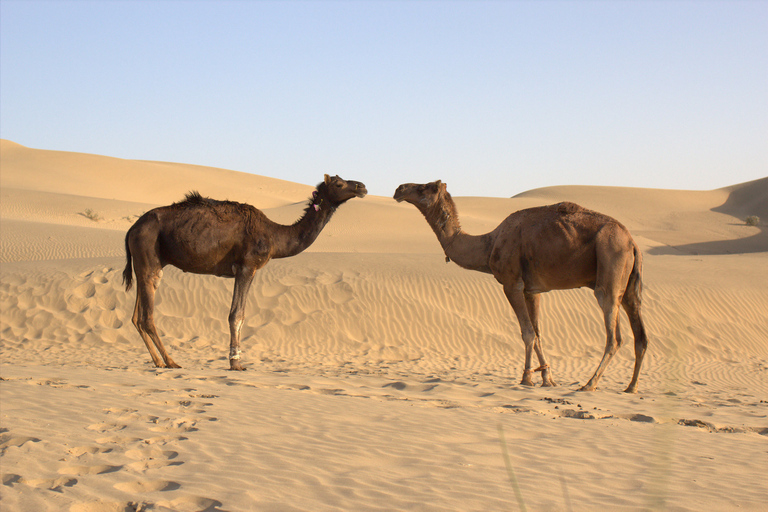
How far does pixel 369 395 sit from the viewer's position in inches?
292

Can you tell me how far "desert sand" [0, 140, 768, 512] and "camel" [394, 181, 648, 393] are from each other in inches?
27.1

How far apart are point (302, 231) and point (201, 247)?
1.54 m

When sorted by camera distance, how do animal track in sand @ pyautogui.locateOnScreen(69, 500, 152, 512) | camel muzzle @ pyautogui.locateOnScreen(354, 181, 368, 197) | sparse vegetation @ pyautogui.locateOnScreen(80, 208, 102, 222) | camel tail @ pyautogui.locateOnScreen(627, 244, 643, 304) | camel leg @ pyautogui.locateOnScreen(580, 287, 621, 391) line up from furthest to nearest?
sparse vegetation @ pyautogui.locateOnScreen(80, 208, 102, 222) < camel muzzle @ pyautogui.locateOnScreen(354, 181, 368, 197) < camel tail @ pyautogui.locateOnScreen(627, 244, 643, 304) < camel leg @ pyautogui.locateOnScreen(580, 287, 621, 391) < animal track in sand @ pyautogui.locateOnScreen(69, 500, 152, 512)

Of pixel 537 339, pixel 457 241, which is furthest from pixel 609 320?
pixel 457 241

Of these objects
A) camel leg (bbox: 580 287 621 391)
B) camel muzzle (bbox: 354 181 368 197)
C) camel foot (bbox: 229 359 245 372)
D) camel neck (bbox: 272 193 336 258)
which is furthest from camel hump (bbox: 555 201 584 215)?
camel foot (bbox: 229 359 245 372)

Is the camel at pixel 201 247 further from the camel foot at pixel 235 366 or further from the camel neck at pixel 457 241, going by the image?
the camel neck at pixel 457 241

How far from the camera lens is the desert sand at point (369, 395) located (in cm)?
388

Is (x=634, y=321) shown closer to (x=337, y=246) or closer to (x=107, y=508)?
(x=107, y=508)

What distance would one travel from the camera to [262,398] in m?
Result: 6.89

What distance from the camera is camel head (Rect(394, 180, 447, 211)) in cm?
938

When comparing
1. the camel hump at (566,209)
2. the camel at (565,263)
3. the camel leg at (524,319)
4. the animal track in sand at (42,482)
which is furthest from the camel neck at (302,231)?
the animal track in sand at (42,482)

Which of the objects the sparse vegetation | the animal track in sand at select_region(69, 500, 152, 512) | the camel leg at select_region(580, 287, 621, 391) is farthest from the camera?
the sparse vegetation

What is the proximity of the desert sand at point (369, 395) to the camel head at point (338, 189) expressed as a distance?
8.97 feet

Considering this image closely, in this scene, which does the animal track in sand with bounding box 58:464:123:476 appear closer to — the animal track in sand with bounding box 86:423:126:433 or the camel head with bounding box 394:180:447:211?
the animal track in sand with bounding box 86:423:126:433
